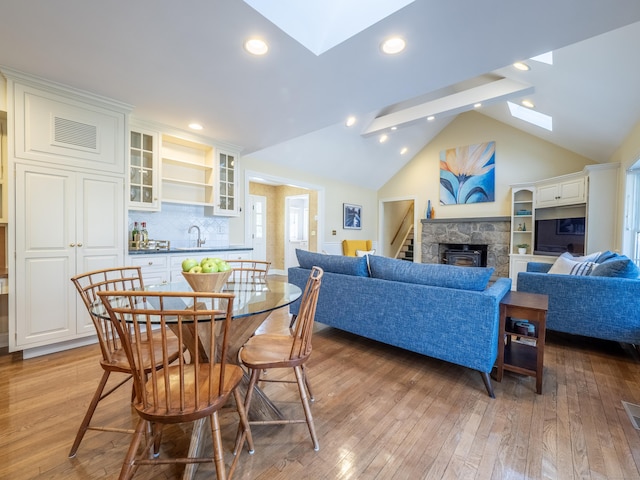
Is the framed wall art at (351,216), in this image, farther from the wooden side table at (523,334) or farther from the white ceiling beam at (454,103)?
the wooden side table at (523,334)

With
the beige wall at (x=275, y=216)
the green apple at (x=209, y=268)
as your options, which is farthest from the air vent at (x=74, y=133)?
the beige wall at (x=275, y=216)

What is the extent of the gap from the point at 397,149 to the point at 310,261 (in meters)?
4.90

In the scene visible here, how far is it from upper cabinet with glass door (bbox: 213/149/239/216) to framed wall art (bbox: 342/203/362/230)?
137 inches

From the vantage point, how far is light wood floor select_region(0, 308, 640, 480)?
52.1 inches

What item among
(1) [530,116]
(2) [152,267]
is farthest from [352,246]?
(2) [152,267]

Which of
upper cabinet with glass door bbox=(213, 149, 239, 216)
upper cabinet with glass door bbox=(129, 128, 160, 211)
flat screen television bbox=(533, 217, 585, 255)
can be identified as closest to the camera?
upper cabinet with glass door bbox=(129, 128, 160, 211)

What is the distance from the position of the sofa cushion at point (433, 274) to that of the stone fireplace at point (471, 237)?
475 centimetres

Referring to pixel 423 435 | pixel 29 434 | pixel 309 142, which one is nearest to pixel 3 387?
pixel 29 434

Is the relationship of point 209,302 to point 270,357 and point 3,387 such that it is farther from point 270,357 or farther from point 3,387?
point 3,387

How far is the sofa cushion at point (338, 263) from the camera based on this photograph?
2693 mm

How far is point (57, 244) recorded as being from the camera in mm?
2516

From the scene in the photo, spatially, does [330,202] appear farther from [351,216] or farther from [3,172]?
[3,172]

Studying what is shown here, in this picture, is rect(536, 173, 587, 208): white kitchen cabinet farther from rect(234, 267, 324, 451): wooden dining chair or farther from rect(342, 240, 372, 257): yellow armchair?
rect(234, 267, 324, 451): wooden dining chair

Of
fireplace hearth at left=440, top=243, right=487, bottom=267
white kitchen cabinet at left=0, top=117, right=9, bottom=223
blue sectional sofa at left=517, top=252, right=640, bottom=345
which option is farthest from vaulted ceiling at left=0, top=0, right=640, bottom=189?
fireplace hearth at left=440, top=243, right=487, bottom=267
